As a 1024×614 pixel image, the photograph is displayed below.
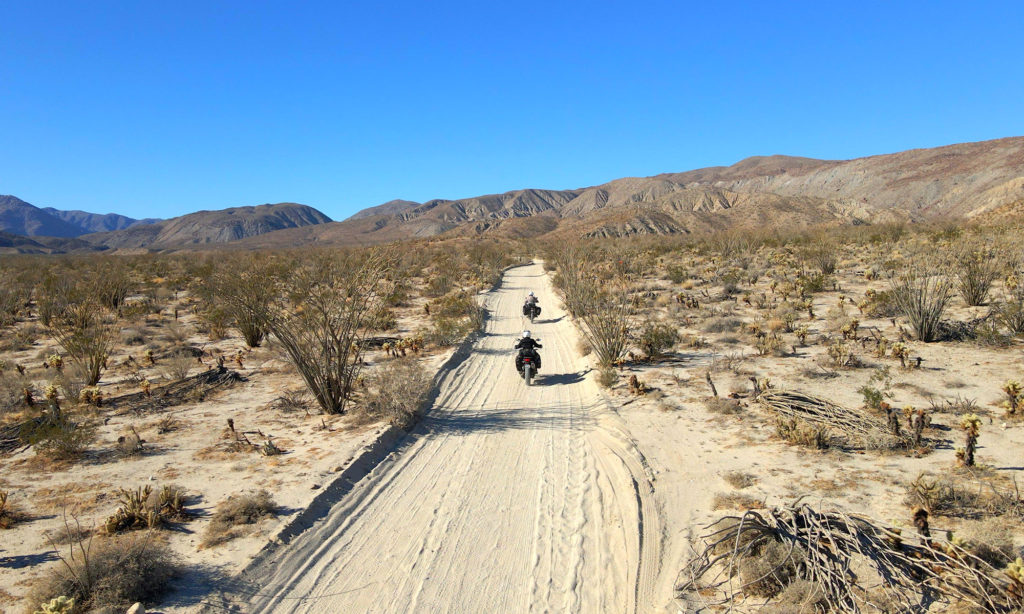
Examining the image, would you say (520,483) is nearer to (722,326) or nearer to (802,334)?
(802,334)

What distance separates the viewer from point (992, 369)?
29.9ft

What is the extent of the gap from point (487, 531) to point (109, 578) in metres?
3.36

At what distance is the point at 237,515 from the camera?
5598 mm

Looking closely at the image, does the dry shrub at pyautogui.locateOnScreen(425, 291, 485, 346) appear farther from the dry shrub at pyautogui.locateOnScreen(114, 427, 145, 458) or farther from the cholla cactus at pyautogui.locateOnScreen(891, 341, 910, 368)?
the cholla cactus at pyautogui.locateOnScreen(891, 341, 910, 368)

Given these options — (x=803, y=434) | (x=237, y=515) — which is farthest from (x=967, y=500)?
(x=237, y=515)

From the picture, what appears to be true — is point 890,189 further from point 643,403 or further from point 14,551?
point 14,551

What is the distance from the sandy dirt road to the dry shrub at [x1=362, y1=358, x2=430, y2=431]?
Result: 1.23 ft

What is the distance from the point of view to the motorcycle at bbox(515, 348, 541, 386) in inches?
433

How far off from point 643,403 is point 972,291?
38.0ft

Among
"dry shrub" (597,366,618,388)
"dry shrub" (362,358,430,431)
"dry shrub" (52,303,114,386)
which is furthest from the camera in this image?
"dry shrub" (52,303,114,386)

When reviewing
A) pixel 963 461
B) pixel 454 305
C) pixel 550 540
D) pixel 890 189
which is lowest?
pixel 550 540

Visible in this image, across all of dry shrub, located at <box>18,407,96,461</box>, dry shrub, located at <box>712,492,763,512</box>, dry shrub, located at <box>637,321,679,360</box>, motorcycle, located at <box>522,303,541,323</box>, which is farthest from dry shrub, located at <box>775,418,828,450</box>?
motorcycle, located at <box>522,303,541,323</box>

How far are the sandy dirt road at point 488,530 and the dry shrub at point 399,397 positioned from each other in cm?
38

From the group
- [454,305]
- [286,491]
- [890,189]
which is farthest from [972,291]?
[890,189]
